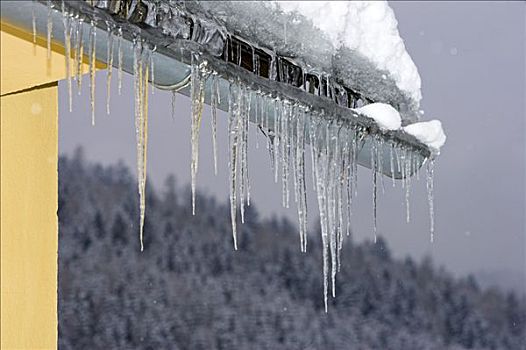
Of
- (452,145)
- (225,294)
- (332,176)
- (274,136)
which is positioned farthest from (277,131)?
(452,145)

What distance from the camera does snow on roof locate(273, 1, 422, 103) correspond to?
58.1 inches

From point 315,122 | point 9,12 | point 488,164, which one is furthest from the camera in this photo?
point 488,164

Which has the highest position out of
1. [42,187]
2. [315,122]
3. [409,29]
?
[409,29]

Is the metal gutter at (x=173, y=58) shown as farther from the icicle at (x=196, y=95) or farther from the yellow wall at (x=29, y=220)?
the yellow wall at (x=29, y=220)

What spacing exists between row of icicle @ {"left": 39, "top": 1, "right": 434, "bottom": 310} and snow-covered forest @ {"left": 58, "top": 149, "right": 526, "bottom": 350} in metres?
10.6

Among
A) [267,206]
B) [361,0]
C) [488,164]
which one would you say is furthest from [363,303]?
[361,0]

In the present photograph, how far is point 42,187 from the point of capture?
4.76ft

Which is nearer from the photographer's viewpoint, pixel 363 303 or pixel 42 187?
pixel 42 187

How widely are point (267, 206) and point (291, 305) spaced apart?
9.04 feet

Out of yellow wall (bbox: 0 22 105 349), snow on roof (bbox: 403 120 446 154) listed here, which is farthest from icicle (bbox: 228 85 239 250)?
snow on roof (bbox: 403 120 446 154)

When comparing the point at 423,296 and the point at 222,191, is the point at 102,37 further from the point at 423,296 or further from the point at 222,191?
the point at 222,191

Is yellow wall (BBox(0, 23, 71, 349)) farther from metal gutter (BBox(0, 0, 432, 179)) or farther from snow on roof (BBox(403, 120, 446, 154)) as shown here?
snow on roof (BBox(403, 120, 446, 154))

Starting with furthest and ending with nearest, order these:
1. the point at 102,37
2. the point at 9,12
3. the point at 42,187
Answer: the point at 42,187 → the point at 102,37 → the point at 9,12

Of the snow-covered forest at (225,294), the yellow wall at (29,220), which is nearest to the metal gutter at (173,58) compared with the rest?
the yellow wall at (29,220)
